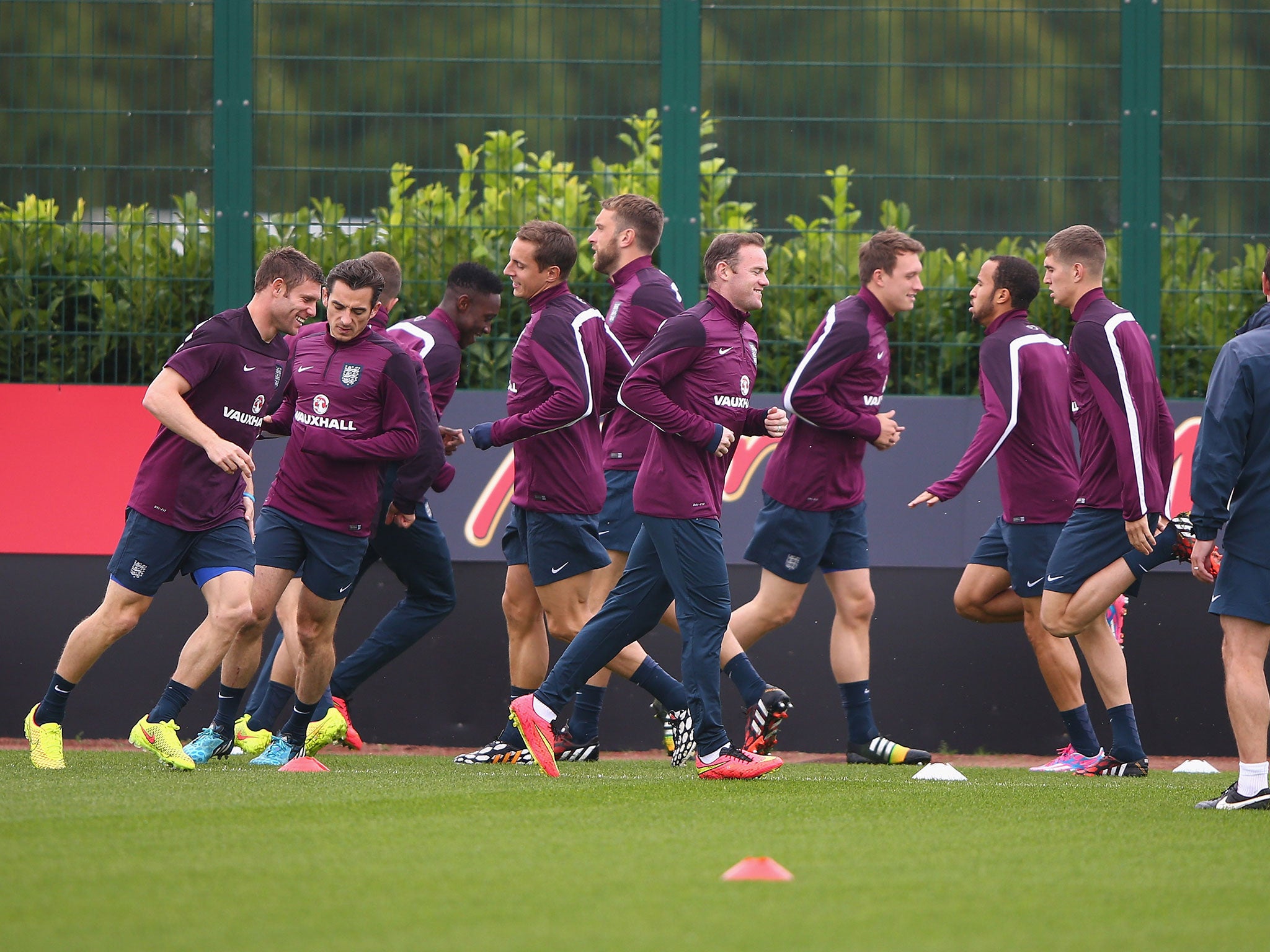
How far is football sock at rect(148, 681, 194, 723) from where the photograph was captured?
6.98 m

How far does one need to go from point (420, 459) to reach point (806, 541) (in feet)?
6.15

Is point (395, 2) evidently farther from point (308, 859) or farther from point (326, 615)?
point (308, 859)

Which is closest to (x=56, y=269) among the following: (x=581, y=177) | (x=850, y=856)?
(x=581, y=177)


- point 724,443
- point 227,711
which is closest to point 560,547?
point 724,443

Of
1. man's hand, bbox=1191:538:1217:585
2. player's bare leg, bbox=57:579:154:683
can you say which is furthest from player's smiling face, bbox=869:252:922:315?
player's bare leg, bbox=57:579:154:683

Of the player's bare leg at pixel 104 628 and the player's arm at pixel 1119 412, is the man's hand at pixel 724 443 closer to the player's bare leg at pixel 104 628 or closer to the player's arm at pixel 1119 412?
the player's arm at pixel 1119 412

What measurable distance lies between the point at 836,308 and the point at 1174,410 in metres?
2.63

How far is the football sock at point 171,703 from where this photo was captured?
22.9ft

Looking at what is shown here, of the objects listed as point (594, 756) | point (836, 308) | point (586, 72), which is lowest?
point (594, 756)

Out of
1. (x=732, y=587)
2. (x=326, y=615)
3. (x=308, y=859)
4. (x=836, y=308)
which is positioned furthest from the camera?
(x=732, y=587)

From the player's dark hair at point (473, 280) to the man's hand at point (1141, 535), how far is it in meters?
3.34

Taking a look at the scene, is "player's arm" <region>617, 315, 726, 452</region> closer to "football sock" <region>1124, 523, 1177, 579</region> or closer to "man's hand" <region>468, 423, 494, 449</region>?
"man's hand" <region>468, 423, 494, 449</region>

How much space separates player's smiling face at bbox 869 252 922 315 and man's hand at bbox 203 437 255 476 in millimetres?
3257

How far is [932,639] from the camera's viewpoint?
9.09 m
